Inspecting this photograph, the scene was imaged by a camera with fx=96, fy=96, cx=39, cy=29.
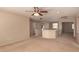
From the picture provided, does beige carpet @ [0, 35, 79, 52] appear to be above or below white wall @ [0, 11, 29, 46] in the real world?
below

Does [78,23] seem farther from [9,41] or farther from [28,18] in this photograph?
[9,41]

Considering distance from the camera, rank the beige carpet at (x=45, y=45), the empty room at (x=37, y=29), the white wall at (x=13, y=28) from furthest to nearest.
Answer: the white wall at (x=13, y=28), the empty room at (x=37, y=29), the beige carpet at (x=45, y=45)

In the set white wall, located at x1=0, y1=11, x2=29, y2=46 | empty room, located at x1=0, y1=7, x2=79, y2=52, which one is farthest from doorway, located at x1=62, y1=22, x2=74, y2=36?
white wall, located at x1=0, y1=11, x2=29, y2=46

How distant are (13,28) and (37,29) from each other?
67 centimetres

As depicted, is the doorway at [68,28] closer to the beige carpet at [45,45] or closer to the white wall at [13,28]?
the beige carpet at [45,45]

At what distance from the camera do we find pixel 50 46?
244cm

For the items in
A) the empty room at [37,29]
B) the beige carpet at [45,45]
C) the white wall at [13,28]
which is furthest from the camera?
the white wall at [13,28]

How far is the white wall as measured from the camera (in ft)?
8.51

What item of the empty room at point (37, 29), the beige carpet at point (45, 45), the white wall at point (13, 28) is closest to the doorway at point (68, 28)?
the empty room at point (37, 29)

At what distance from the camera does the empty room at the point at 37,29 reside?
2453mm

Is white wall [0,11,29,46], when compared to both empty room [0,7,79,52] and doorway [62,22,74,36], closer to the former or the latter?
empty room [0,7,79,52]

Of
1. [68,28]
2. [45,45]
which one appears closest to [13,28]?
[45,45]
